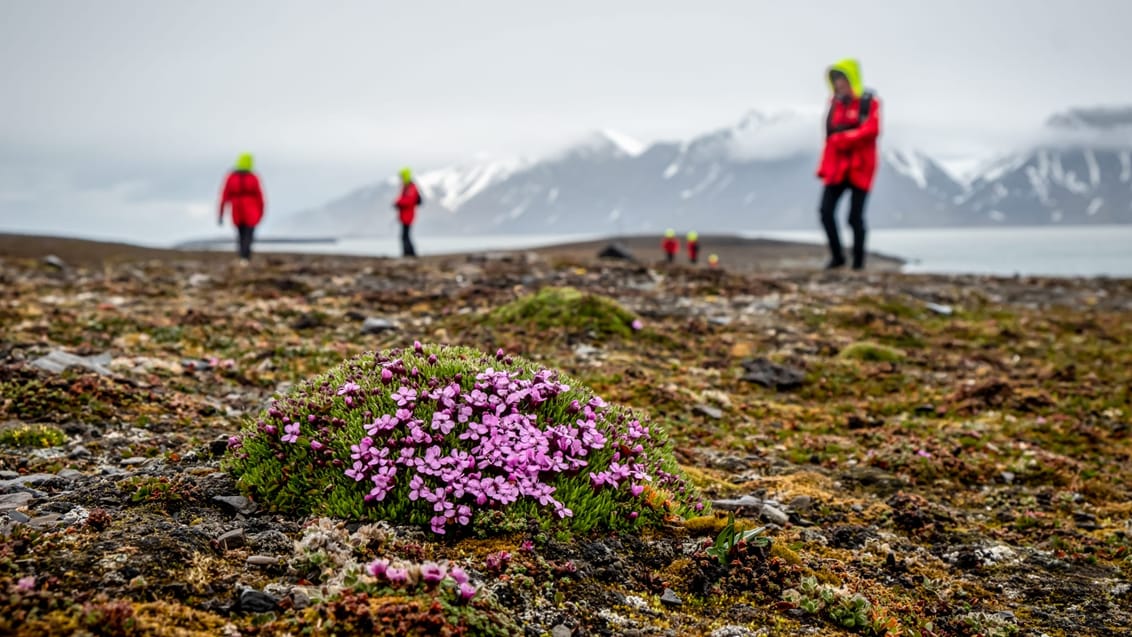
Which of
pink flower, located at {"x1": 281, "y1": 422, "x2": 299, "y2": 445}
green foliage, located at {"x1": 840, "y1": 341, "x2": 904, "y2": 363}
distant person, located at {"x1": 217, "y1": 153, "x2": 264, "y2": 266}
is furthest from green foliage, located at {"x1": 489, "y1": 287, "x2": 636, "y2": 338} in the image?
distant person, located at {"x1": 217, "y1": 153, "x2": 264, "y2": 266}

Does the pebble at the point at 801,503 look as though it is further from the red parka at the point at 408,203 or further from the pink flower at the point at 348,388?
the red parka at the point at 408,203

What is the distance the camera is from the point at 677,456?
845 centimetres

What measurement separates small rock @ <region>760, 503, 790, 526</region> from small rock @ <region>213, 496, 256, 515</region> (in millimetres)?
4033

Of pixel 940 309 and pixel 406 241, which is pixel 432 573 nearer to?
pixel 940 309

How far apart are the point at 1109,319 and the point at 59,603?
2066cm

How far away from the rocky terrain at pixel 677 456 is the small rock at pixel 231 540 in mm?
12

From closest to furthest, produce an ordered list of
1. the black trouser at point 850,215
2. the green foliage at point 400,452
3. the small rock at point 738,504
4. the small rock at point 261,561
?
the small rock at point 261,561, the green foliage at point 400,452, the small rock at point 738,504, the black trouser at point 850,215

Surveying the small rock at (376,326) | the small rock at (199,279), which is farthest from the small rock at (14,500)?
the small rock at (199,279)

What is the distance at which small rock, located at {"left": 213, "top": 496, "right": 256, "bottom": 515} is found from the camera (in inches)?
204

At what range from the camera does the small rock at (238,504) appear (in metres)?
5.19

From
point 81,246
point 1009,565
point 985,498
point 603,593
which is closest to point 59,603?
point 603,593

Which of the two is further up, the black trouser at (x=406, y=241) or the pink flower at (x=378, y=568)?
the black trouser at (x=406, y=241)

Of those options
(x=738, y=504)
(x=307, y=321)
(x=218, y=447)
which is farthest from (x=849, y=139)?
(x=218, y=447)

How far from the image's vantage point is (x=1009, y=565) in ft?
20.6
